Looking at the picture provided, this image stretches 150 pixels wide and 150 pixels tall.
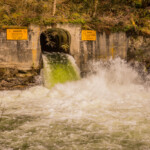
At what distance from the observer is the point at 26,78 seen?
731 cm

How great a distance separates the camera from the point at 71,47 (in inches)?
306

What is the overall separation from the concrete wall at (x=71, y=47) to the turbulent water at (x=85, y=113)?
43 cm

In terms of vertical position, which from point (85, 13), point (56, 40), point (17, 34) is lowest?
point (56, 40)

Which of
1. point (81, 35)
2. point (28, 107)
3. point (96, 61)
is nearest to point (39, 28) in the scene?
point (81, 35)

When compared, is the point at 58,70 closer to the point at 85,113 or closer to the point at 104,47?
the point at 104,47

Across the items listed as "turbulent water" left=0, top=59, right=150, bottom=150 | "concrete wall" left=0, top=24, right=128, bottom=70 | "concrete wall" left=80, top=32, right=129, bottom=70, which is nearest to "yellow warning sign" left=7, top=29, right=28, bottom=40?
"concrete wall" left=0, top=24, right=128, bottom=70

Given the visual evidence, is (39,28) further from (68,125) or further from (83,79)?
(68,125)

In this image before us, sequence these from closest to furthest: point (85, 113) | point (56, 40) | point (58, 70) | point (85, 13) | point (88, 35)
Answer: point (85, 113)
point (58, 70)
point (88, 35)
point (85, 13)
point (56, 40)

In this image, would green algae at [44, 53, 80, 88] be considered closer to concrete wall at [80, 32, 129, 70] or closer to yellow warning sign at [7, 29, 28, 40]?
concrete wall at [80, 32, 129, 70]

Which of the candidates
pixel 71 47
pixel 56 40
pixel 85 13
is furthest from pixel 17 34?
pixel 85 13

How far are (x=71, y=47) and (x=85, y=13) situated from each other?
6.15 ft

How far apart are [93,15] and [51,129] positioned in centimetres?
563

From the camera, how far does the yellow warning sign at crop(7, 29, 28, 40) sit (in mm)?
7039

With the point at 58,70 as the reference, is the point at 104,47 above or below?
above
